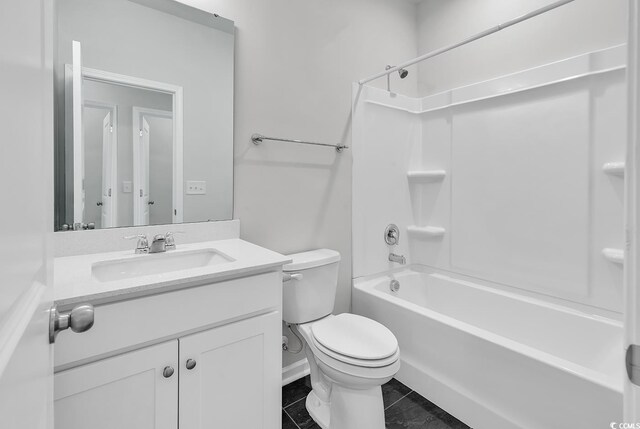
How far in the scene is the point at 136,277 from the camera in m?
1.13

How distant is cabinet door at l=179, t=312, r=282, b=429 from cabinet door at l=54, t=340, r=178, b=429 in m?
0.05

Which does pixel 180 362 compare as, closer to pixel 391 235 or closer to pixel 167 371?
pixel 167 371

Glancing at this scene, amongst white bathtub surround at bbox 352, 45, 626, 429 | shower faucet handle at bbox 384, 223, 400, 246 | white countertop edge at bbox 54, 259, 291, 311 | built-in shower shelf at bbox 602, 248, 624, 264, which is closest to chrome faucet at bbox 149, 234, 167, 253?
→ white countertop edge at bbox 54, 259, 291, 311

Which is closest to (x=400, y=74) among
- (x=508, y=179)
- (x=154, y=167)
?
(x=508, y=179)

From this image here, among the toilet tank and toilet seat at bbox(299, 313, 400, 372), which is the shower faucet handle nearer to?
the toilet tank

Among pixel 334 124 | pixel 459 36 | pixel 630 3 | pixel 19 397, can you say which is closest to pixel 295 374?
pixel 334 124

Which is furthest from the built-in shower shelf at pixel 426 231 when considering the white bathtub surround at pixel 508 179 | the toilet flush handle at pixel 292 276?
the toilet flush handle at pixel 292 276

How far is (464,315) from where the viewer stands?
7.20 feet

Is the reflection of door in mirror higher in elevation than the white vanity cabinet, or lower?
higher

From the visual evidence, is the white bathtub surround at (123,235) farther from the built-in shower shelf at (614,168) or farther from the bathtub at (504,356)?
the built-in shower shelf at (614,168)

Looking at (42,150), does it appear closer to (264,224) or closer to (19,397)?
(19,397)

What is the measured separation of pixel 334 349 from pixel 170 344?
674mm

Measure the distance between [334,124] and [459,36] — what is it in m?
1.24

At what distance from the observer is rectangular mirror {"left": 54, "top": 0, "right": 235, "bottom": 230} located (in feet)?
4.22
